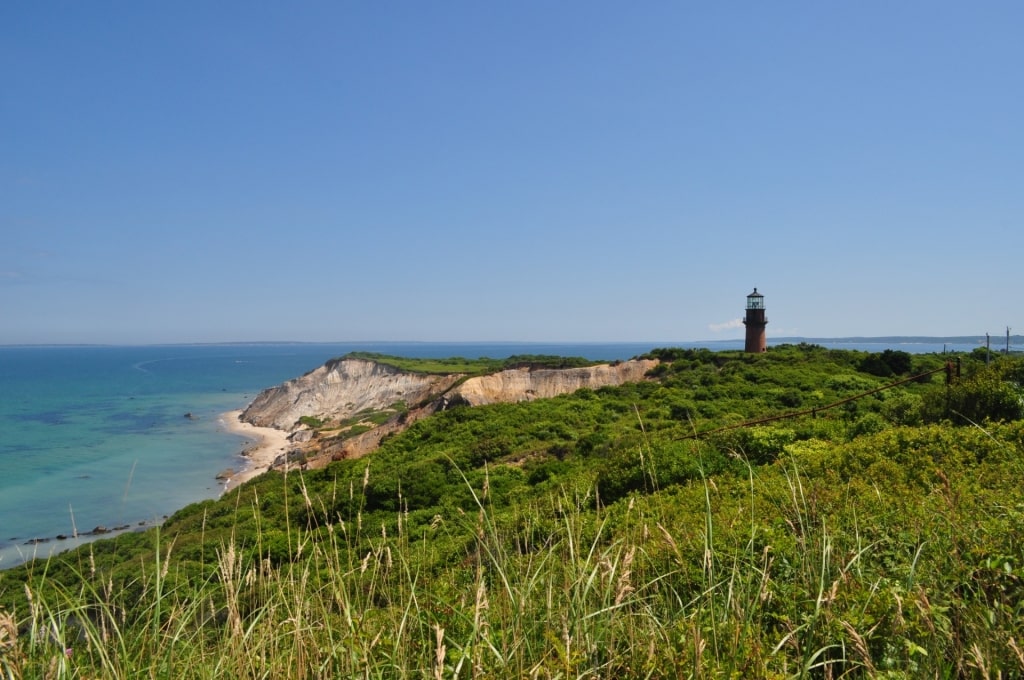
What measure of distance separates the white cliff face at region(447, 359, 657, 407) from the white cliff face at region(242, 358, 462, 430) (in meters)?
13.6

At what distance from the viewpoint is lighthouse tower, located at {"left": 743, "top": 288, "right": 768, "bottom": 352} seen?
4450 cm

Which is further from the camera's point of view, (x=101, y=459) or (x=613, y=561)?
(x=101, y=459)

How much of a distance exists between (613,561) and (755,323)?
44319 mm

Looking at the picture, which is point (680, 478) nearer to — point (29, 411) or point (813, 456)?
point (813, 456)

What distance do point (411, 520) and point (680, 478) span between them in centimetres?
583

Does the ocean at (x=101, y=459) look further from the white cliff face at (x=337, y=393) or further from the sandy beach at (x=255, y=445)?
the white cliff face at (x=337, y=393)

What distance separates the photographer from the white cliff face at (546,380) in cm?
3734

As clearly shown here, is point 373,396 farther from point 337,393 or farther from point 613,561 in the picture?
point 613,561

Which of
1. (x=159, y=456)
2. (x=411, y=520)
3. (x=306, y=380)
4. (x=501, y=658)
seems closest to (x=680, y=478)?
(x=411, y=520)

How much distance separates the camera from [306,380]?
6962cm

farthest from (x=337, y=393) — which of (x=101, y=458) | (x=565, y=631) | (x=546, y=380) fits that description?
(x=565, y=631)

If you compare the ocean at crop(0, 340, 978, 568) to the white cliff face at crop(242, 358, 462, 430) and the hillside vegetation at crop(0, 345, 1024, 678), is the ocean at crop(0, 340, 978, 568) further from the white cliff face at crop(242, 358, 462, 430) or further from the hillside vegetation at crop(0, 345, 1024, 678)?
the white cliff face at crop(242, 358, 462, 430)

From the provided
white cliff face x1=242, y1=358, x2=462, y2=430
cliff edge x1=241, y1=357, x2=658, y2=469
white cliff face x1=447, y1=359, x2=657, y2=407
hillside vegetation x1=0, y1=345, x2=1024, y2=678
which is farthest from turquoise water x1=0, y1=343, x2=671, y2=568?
A: white cliff face x1=447, y1=359, x2=657, y2=407

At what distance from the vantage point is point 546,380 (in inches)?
1610
